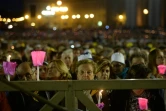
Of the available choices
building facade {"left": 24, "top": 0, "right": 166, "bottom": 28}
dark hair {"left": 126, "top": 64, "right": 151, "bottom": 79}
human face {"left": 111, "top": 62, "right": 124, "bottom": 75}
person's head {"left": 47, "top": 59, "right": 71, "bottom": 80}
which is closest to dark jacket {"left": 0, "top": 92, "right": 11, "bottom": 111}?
person's head {"left": 47, "top": 59, "right": 71, "bottom": 80}

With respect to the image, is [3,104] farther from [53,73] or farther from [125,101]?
[125,101]

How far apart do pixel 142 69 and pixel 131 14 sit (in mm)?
50385

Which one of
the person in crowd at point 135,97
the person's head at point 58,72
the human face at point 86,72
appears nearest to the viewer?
the person in crowd at point 135,97

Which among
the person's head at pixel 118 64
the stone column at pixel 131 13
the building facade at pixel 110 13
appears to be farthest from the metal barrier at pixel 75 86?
the stone column at pixel 131 13

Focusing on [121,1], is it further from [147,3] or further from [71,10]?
[71,10]

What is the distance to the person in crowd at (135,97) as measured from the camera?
585cm

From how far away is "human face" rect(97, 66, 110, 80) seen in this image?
704 cm

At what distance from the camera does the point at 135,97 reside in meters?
5.85

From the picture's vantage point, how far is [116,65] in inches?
354

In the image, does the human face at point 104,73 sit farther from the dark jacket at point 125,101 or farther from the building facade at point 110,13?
the building facade at point 110,13

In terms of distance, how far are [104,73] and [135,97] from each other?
1.30m

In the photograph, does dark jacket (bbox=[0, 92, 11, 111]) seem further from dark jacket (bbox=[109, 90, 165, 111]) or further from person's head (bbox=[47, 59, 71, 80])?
dark jacket (bbox=[109, 90, 165, 111])

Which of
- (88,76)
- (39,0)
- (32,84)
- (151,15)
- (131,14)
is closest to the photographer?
(32,84)

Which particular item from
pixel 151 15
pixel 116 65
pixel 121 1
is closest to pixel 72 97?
pixel 116 65
